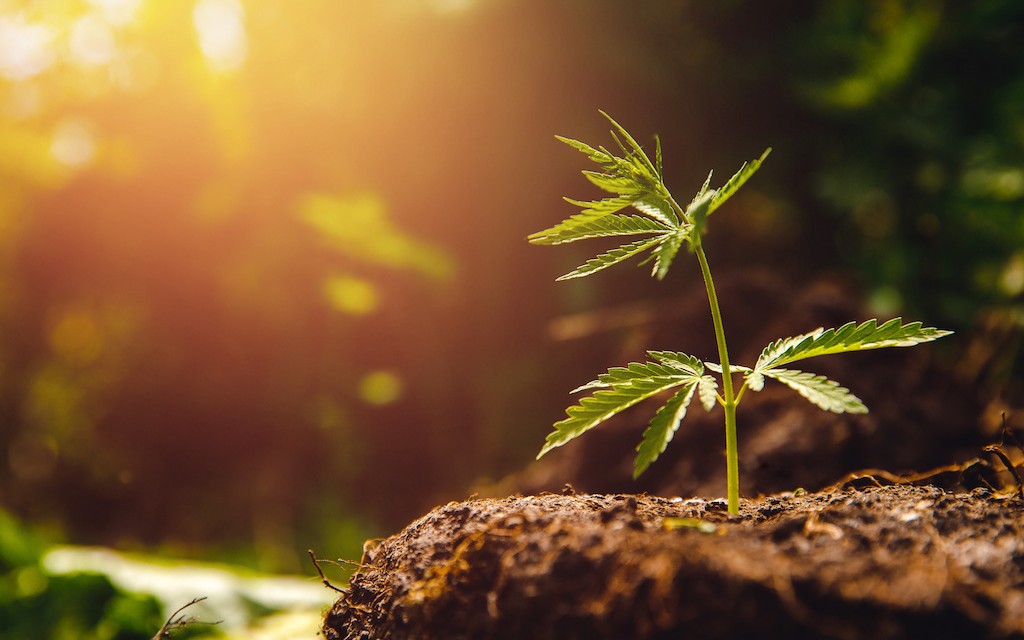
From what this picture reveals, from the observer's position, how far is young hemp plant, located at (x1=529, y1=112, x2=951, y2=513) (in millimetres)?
869

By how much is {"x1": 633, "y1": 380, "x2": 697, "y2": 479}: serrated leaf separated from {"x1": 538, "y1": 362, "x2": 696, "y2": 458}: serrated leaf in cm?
2

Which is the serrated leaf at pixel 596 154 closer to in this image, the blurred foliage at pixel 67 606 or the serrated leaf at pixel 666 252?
the serrated leaf at pixel 666 252

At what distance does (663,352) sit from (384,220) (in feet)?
13.9

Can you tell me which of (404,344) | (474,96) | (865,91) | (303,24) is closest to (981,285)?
Answer: (865,91)

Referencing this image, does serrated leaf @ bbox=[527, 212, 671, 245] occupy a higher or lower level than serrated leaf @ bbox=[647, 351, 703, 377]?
higher

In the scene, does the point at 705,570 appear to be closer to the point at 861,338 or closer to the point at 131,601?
the point at 861,338

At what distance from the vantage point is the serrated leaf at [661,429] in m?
0.86

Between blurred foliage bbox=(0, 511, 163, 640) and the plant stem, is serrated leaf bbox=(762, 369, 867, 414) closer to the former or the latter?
the plant stem

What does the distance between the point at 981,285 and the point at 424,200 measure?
3567 millimetres

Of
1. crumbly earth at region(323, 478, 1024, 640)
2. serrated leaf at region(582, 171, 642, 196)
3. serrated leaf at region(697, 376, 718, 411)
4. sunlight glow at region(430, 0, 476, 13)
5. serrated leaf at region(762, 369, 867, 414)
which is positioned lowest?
crumbly earth at region(323, 478, 1024, 640)

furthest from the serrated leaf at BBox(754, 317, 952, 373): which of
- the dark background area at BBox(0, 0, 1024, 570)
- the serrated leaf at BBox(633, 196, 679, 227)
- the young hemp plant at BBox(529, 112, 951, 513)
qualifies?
the dark background area at BBox(0, 0, 1024, 570)

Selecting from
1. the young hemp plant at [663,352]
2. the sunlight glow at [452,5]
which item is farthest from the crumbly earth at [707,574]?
the sunlight glow at [452,5]

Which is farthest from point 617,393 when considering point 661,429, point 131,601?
point 131,601

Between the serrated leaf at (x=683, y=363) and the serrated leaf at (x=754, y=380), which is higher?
the serrated leaf at (x=683, y=363)
